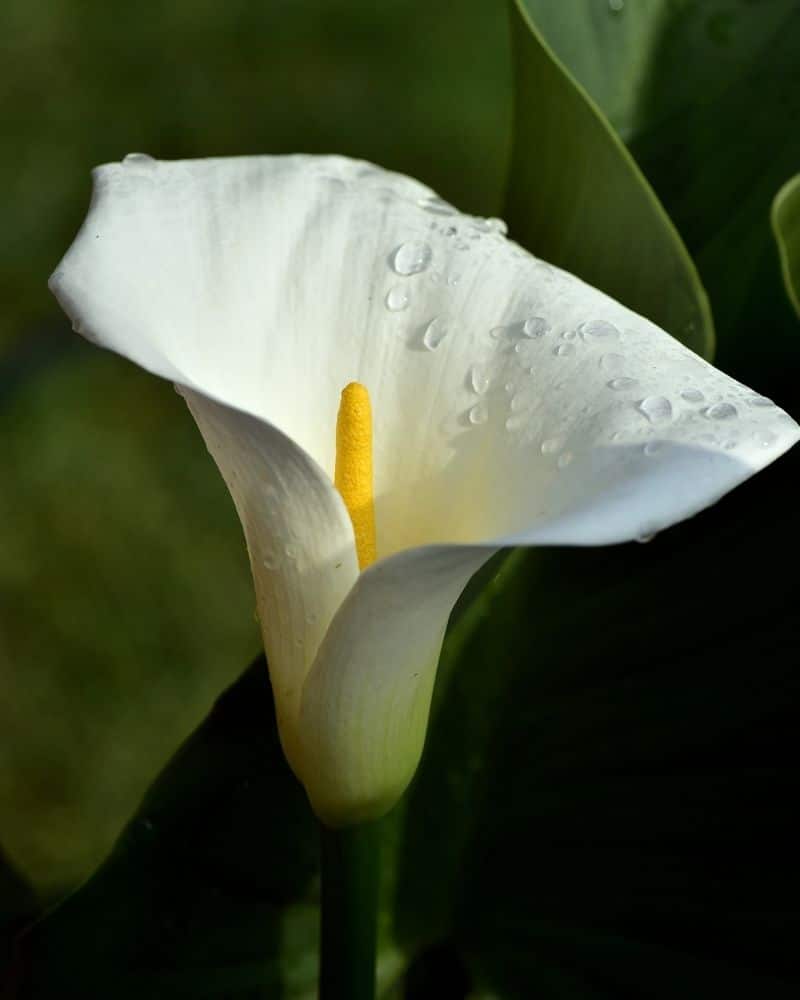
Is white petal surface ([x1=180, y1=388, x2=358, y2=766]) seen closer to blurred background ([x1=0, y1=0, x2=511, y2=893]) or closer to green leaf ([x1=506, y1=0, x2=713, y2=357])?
green leaf ([x1=506, y1=0, x2=713, y2=357])

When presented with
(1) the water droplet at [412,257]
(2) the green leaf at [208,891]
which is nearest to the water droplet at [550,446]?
(1) the water droplet at [412,257]

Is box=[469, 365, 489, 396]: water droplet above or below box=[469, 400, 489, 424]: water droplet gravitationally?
above

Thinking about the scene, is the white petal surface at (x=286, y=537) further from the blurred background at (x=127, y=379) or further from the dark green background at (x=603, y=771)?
the blurred background at (x=127, y=379)

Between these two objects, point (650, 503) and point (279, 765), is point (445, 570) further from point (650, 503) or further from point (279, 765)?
point (279, 765)

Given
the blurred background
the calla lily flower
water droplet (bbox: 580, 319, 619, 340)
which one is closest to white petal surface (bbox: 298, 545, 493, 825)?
the calla lily flower

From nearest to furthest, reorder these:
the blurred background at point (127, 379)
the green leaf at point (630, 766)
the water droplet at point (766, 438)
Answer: the water droplet at point (766, 438) < the green leaf at point (630, 766) < the blurred background at point (127, 379)

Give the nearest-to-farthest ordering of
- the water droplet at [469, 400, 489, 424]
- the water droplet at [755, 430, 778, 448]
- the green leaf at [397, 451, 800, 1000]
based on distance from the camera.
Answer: the water droplet at [755, 430, 778, 448], the water droplet at [469, 400, 489, 424], the green leaf at [397, 451, 800, 1000]

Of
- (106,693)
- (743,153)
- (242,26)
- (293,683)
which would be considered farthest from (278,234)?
(242,26)
